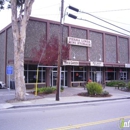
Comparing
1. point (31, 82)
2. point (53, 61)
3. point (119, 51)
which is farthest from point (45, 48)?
point (119, 51)

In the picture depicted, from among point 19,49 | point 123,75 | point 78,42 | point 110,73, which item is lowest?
point 123,75

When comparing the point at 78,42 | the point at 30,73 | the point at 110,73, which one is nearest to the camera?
the point at 30,73

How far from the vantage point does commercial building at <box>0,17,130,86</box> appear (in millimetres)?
26906

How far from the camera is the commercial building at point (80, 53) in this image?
1059 inches

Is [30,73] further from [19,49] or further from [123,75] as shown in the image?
[123,75]

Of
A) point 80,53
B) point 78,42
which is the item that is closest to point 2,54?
point 78,42

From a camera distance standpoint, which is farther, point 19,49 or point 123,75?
point 123,75

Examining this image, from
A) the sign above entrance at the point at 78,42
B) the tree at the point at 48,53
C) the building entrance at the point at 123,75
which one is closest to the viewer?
the tree at the point at 48,53

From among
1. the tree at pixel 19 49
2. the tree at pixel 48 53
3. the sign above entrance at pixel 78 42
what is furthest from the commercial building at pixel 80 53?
the tree at pixel 19 49

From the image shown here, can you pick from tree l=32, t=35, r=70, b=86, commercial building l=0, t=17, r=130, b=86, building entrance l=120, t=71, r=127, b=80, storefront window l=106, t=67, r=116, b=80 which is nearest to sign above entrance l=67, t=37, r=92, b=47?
commercial building l=0, t=17, r=130, b=86

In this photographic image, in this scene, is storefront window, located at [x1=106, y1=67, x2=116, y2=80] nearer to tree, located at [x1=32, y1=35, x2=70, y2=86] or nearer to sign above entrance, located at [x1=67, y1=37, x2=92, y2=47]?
sign above entrance, located at [x1=67, y1=37, x2=92, y2=47]

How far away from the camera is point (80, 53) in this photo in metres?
30.7

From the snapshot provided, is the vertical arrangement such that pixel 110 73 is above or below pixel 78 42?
below

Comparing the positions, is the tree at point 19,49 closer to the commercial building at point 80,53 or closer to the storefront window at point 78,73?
the commercial building at point 80,53
